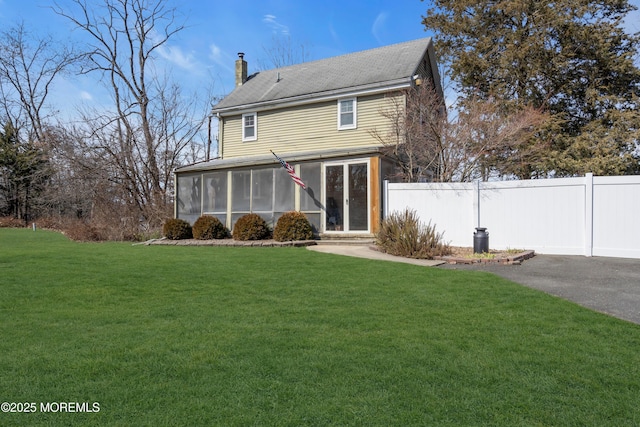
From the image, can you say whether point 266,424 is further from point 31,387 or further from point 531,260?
point 531,260

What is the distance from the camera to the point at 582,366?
324cm

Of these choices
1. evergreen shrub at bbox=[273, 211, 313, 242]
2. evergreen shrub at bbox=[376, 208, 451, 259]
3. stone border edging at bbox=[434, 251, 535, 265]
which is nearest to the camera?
stone border edging at bbox=[434, 251, 535, 265]

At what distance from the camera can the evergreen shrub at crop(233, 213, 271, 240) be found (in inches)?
551

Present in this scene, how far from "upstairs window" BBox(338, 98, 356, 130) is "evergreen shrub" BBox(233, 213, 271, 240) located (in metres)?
5.09

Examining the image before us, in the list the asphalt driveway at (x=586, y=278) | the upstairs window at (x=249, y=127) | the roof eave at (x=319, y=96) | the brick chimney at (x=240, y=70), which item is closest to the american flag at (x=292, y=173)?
the roof eave at (x=319, y=96)

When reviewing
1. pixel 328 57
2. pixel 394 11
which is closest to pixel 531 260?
pixel 328 57

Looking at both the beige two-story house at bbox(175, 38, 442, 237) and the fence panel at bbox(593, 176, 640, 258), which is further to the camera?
the beige two-story house at bbox(175, 38, 442, 237)

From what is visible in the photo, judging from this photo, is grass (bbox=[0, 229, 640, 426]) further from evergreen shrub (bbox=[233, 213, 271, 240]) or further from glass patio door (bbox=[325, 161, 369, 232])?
evergreen shrub (bbox=[233, 213, 271, 240])

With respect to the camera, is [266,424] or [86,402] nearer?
[266,424]

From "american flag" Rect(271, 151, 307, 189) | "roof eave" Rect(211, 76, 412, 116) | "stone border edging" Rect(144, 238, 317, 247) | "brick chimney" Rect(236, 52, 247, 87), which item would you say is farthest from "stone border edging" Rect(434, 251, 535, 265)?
"brick chimney" Rect(236, 52, 247, 87)

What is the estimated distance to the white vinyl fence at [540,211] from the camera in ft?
30.9

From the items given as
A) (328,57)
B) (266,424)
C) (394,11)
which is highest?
(394,11)

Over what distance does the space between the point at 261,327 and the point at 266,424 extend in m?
1.82

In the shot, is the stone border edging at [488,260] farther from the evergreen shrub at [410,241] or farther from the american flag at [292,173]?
the american flag at [292,173]
